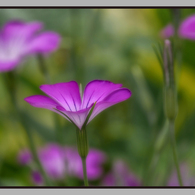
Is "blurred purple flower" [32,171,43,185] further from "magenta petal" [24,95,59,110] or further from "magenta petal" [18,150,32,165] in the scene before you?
"magenta petal" [24,95,59,110]

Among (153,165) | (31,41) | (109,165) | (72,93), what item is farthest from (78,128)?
(109,165)

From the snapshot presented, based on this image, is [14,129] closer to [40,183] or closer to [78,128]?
[40,183]

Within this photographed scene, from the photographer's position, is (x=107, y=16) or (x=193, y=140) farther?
(x=107, y=16)

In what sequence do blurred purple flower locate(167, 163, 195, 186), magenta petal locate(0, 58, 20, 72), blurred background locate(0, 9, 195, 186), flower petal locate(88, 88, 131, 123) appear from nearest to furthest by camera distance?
flower petal locate(88, 88, 131, 123) → magenta petal locate(0, 58, 20, 72) → blurred purple flower locate(167, 163, 195, 186) → blurred background locate(0, 9, 195, 186)

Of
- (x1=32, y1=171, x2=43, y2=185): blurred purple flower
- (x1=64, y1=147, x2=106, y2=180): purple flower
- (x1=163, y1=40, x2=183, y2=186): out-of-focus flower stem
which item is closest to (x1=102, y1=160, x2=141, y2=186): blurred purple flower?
(x1=64, y1=147, x2=106, y2=180): purple flower

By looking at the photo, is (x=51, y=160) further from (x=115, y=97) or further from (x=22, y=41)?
(x=115, y=97)

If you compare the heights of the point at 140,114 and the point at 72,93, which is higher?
the point at 72,93

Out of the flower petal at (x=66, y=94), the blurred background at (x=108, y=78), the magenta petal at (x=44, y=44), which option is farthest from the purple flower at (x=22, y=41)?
the flower petal at (x=66, y=94)
